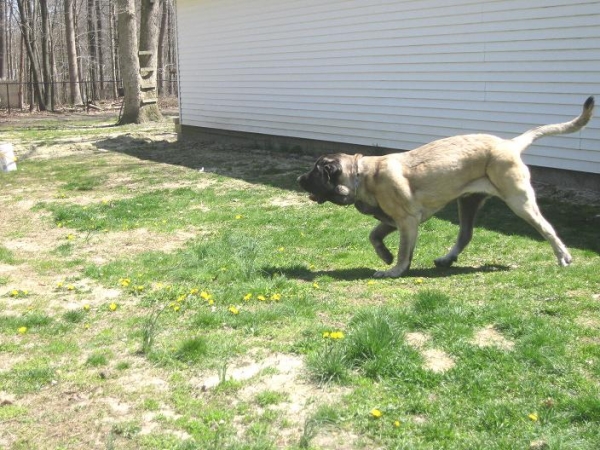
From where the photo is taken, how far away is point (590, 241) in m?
8.38

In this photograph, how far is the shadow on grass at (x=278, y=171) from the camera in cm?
908

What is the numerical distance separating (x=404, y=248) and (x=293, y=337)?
88.9 inches

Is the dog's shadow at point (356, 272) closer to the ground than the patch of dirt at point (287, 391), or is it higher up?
closer to the ground

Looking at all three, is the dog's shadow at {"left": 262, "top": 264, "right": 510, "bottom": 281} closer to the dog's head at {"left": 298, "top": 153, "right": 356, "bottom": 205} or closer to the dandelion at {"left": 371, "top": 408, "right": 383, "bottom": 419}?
the dog's head at {"left": 298, "top": 153, "right": 356, "bottom": 205}

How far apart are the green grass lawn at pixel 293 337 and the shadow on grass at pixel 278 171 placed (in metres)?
0.08

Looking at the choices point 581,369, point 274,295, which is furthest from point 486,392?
point 274,295

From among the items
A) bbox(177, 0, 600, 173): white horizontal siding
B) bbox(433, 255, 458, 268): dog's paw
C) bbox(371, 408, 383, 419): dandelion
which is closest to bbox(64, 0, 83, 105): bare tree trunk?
bbox(177, 0, 600, 173): white horizontal siding

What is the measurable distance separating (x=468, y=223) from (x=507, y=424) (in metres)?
4.00

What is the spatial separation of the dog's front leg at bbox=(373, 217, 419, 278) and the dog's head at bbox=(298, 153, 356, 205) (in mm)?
638

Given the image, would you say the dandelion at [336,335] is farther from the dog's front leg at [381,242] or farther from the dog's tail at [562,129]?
the dog's tail at [562,129]

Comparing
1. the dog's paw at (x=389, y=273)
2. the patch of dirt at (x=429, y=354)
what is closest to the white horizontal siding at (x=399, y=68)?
the dog's paw at (x=389, y=273)

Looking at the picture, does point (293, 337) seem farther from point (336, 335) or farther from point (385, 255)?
point (385, 255)

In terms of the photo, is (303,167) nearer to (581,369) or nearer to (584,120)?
(584,120)

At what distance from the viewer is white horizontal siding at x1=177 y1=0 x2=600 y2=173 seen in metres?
11.2
